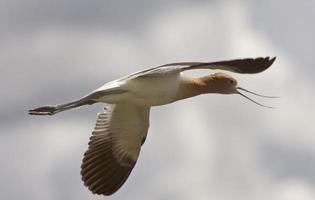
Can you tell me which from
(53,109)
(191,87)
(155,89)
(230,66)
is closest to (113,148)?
(53,109)

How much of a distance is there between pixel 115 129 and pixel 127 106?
0.82m

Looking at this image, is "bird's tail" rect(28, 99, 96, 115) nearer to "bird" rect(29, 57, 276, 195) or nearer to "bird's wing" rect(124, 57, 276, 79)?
"bird" rect(29, 57, 276, 195)

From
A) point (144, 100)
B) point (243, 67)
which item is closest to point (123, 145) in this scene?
point (144, 100)

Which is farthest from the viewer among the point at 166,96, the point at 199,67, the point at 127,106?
the point at 127,106

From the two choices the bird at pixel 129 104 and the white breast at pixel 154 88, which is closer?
the bird at pixel 129 104

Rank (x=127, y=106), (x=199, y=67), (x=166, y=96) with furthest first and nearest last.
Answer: (x=127, y=106)
(x=166, y=96)
(x=199, y=67)

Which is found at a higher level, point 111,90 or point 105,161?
point 111,90

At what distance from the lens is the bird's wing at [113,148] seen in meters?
22.4

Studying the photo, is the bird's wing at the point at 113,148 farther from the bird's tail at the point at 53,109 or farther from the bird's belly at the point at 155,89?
the bird's belly at the point at 155,89

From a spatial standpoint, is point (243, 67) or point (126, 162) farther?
point (126, 162)

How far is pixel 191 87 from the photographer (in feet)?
67.0

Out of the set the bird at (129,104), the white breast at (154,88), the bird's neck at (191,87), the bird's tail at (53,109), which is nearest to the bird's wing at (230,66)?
the bird at (129,104)

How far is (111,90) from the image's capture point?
20359 millimetres

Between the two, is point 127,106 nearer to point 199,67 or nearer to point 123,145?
point 123,145
